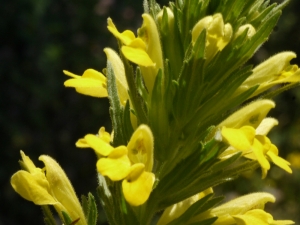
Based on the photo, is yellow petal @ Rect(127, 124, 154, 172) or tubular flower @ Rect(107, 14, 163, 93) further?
tubular flower @ Rect(107, 14, 163, 93)

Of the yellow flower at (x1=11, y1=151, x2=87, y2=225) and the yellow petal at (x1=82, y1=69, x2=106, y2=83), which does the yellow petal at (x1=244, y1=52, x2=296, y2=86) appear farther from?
the yellow flower at (x1=11, y1=151, x2=87, y2=225)

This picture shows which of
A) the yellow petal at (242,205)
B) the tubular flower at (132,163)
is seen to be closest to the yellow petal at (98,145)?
the tubular flower at (132,163)

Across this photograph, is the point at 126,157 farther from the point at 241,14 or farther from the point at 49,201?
the point at 241,14

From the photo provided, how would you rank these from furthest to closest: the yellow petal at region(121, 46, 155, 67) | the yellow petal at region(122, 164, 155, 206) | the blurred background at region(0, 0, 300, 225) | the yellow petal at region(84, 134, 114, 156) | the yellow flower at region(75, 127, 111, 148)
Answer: the blurred background at region(0, 0, 300, 225)
the yellow flower at region(75, 127, 111, 148)
the yellow petal at region(121, 46, 155, 67)
the yellow petal at region(84, 134, 114, 156)
the yellow petal at region(122, 164, 155, 206)

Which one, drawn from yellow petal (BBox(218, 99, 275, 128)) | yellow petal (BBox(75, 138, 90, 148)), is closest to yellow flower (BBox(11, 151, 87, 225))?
yellow petal (BBox(75, 138, 90, 148))

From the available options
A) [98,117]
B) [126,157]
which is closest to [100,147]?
[126,157]

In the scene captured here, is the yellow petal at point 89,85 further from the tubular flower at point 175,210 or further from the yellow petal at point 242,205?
the yellow petal at point 242,205
